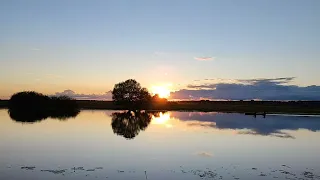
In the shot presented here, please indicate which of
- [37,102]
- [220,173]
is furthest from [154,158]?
[37,102]

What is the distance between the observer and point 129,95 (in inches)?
4626

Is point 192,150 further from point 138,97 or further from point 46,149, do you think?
point 138,97

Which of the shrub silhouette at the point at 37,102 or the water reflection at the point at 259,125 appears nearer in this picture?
the water reflection at the point at 259,125

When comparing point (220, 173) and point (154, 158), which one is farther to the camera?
point (154, 158)

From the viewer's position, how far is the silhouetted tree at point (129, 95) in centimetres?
11712

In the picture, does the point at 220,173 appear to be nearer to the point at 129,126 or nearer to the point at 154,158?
the point at 154,158

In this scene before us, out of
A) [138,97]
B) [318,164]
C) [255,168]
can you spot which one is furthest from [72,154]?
[138,97]

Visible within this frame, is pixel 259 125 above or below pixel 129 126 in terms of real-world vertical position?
below

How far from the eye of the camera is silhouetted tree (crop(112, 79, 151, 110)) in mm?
117125

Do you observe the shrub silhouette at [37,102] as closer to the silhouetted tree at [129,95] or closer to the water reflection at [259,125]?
the silhouetted tree at [129,95]

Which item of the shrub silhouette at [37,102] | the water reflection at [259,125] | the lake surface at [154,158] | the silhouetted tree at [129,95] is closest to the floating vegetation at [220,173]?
the lake surface at [154,158]

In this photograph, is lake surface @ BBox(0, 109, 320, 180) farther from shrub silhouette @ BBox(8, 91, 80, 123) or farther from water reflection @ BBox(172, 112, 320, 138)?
shrub silhouette @ BBox(8, 91, 80, 123)

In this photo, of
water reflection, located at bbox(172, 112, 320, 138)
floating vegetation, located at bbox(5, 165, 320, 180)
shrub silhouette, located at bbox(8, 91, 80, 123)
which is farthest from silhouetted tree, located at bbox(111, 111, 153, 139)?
shrub silhouette, located at bbox(8, 91, 80, 123)

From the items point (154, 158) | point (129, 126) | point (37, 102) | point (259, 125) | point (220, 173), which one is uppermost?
point (37, 102)
